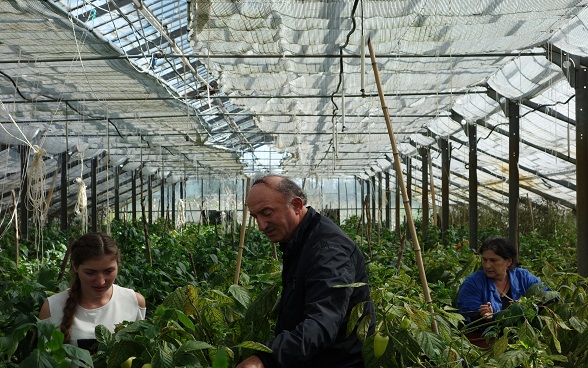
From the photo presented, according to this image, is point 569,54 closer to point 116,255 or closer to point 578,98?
point 578,98

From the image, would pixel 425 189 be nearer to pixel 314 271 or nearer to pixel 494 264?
pixel 494 264

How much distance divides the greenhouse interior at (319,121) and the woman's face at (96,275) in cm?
28

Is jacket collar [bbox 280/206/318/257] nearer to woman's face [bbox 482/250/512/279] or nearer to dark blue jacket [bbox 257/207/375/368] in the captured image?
dark blue jacket [bbox 257/207/375/368]

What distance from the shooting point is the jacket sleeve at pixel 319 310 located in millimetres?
2324

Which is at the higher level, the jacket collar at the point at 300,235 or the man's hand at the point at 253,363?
the jacket collar at the point at 300,235

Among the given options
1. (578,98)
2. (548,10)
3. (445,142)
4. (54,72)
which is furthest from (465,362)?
(445,142)

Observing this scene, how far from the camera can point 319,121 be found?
48.9 ft

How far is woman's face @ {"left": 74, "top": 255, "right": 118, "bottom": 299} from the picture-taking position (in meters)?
3.33

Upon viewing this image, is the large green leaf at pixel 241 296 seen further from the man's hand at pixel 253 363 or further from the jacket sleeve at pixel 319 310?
the man's hand at pixel 253 363

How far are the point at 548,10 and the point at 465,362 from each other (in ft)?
13.9

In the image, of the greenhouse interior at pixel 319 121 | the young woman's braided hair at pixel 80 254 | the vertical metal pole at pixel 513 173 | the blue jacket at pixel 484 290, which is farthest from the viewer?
the vertical metal pole at pixel 513 173

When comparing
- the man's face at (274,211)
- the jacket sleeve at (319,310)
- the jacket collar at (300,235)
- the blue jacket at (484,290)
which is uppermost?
the man's face at (274,211)

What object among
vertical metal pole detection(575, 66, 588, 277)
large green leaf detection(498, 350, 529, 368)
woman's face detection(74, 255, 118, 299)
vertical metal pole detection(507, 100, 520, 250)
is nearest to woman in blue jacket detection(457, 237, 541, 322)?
large green leaf detection(498, 350, 529, 368)

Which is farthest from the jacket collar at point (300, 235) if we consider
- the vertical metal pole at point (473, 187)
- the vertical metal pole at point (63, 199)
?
the vertical metal pole at point (63, 199)
